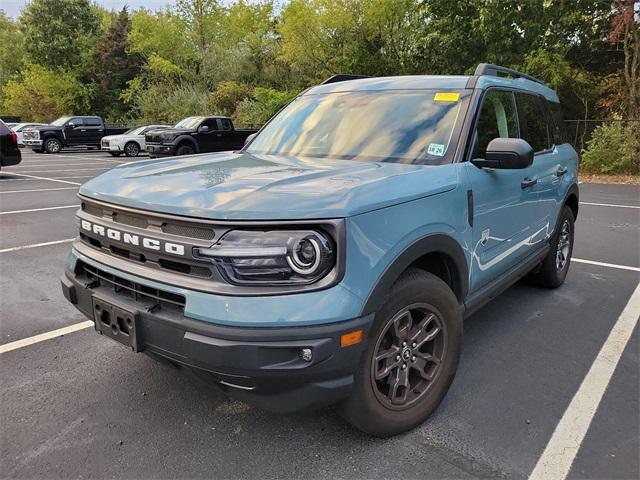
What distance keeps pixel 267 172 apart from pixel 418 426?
5.15 feet

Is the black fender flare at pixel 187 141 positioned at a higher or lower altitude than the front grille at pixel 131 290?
lower

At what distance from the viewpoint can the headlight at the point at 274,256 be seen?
6.79 feet

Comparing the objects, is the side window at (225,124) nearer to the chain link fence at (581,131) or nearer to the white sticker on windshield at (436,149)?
the chain link fence at (581,131)

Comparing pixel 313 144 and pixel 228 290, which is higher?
pixel 313 144

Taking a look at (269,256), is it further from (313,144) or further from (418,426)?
(313,144)

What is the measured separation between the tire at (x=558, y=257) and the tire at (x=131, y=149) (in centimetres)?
2198

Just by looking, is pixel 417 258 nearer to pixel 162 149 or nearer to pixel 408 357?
pixel 408 357

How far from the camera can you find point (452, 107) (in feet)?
10.6

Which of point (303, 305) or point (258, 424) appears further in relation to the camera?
point (258, 424)

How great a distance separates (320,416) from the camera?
2.79 metres

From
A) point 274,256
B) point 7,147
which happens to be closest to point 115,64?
point 7,147

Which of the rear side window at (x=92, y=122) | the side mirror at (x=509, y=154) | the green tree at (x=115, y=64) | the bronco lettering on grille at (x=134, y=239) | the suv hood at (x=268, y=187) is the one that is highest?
the green tree at (x=115, y=64)

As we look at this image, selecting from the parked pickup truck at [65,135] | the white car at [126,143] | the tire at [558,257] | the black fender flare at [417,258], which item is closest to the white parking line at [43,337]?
the black fender flare at [417,258]

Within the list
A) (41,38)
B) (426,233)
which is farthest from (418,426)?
(41,38)
